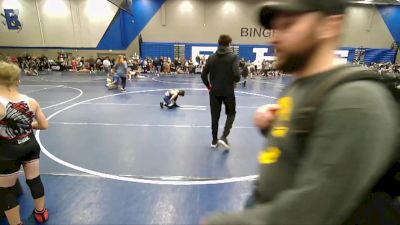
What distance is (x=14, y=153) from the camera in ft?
9.23

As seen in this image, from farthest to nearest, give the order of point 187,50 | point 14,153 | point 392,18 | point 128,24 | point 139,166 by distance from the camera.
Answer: point 392,18 → point 187,50 → point 128,24 → point 139,166 → point 14,153

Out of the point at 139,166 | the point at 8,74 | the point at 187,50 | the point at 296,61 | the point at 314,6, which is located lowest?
the point at 139,166

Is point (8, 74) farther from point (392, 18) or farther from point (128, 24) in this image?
point (392, 18)

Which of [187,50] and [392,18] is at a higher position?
[392,18]

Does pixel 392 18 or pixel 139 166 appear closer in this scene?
pixel 139 166

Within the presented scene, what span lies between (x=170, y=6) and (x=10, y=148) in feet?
77.5

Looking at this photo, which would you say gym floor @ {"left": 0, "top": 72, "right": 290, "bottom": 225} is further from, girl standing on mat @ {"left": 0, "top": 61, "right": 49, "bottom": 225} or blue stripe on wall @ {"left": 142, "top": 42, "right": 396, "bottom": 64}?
blue stripe on wall @ {"left": 142, "top": 42, "right": 396, "bottom": 64}

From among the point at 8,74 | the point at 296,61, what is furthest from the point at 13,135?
the point at 296,61

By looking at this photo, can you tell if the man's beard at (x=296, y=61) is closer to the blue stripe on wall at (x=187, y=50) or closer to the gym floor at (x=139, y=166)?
the gym floor at (x=139, y=166)

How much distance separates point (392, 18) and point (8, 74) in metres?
31.1

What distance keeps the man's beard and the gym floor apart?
65.4 inches

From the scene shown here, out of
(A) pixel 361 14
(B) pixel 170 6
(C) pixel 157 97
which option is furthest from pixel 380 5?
(C) pixel 157 97

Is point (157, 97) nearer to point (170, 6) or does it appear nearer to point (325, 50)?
point (325, 50)

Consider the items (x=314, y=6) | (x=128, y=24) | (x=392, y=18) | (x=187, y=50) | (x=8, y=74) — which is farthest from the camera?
(x=392, y=18)
